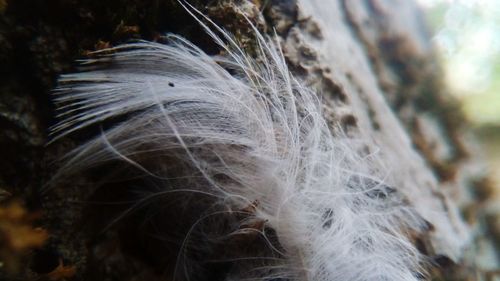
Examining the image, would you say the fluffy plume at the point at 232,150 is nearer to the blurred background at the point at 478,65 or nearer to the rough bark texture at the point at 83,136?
the rough bark texture at the point at 83,136

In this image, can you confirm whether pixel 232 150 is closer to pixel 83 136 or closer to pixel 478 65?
pixel 83 136

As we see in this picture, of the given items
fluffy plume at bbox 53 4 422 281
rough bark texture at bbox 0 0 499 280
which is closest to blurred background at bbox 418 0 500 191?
rough bark texture at bbox 0 0 499 280

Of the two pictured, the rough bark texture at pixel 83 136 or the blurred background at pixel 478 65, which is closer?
the rough bark texture at pixel 83 136

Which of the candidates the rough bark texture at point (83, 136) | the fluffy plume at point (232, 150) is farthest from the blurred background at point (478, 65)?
the fluffy plume at point (232, 150)

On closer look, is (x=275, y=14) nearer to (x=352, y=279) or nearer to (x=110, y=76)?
(x=110, y=76)

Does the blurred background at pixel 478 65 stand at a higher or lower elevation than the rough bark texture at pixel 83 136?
higher

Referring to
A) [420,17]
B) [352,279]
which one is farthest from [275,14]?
[420,17]
